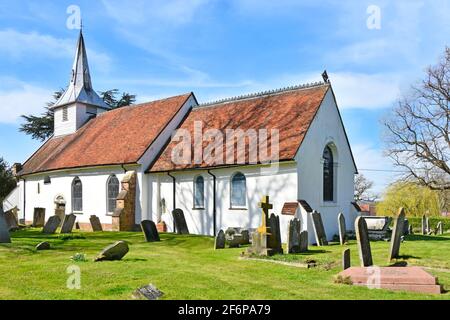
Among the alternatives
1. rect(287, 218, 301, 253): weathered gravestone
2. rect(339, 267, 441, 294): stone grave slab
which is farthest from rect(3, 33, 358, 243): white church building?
rect(339, 267, 441, 294): stone grave slab

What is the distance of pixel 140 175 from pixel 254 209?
7.92m

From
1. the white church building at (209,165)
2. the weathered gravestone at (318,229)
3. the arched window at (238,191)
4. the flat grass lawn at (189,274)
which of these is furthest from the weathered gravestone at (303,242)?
the arched window at (238,191)

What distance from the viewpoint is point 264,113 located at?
23062mm

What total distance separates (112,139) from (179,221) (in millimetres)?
9687

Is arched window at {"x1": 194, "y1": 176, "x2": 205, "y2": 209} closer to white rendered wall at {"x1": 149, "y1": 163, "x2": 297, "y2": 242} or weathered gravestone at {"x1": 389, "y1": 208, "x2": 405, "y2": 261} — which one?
white rendered wall at {"x1": 149, "y1": 163, "x2": 297, "y2": 242}

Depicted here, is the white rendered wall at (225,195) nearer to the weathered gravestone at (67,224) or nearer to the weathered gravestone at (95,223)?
the weathered gravestone at (95,223)

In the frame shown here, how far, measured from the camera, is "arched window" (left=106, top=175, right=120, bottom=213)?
26.5 m

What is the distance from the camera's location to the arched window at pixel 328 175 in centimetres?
2162

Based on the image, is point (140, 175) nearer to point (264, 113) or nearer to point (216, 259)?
point (264, 113)

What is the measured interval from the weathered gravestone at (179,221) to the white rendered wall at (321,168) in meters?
6.42

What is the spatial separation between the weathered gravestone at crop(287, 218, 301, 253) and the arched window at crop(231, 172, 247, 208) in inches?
230

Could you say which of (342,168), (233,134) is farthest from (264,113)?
(342,168)

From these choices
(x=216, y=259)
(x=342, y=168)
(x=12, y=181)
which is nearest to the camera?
(x=216, y=259)

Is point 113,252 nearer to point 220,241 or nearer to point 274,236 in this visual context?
point 274,236
